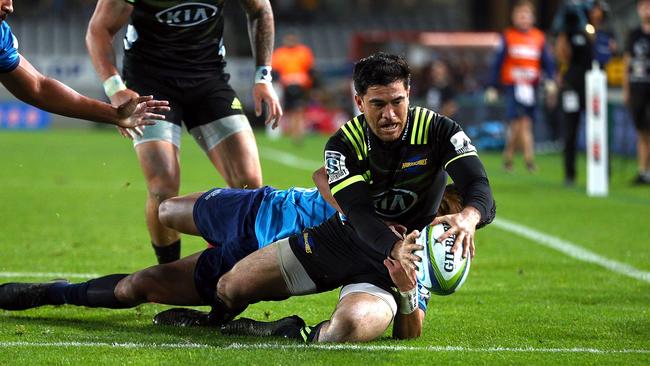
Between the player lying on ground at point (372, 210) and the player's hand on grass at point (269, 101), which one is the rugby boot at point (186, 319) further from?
the player's hand on grass at point (269, 101)

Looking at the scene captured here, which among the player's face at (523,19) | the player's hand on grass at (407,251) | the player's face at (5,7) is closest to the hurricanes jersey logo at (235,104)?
the player's face at (5,7)

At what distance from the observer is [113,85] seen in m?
7.76

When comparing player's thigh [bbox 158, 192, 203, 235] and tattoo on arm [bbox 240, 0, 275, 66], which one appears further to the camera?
tattoo on arm [bbox 240, 0, 275, 66]

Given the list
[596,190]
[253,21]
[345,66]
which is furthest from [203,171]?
[345,66]

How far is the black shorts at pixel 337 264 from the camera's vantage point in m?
6.42

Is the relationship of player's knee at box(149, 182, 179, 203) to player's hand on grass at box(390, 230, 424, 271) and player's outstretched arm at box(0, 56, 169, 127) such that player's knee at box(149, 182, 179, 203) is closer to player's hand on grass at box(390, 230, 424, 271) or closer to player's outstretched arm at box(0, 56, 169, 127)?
player's outstretched arm at box(0, 56, 169, 127)

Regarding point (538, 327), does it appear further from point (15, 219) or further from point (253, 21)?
point (15, 219)

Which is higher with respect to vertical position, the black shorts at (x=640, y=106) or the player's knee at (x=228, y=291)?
the black shorts at (x=640, y=106)

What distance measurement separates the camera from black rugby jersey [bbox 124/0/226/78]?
8.05m

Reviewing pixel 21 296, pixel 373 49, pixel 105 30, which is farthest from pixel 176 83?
pixel 373 49

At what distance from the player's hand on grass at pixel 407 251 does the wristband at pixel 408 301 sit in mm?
358

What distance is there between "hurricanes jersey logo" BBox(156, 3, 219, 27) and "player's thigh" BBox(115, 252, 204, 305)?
195cm

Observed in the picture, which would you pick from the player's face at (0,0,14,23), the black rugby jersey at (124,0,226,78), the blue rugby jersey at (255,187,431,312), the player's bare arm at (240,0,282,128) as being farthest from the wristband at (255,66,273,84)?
the player's face at (0,0,14,23)

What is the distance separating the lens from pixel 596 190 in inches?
607
